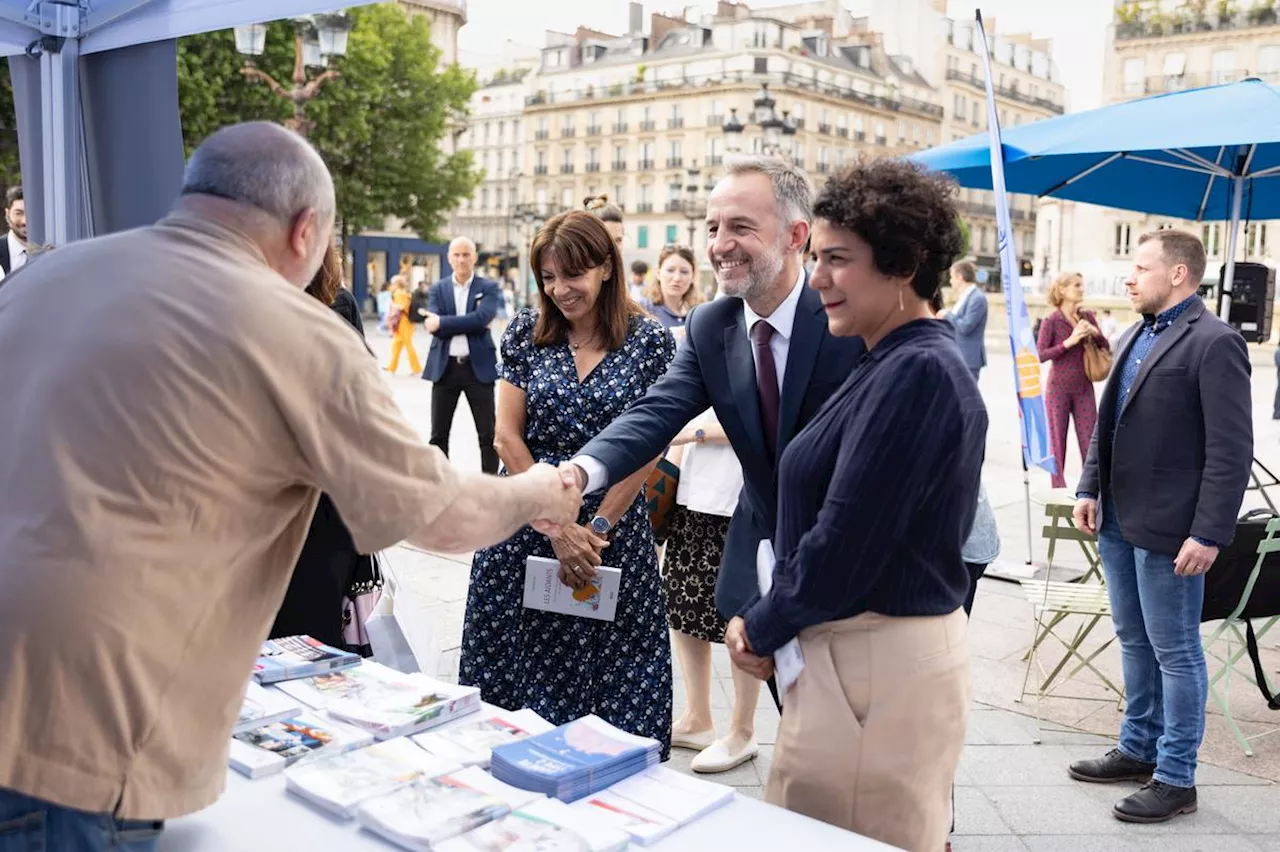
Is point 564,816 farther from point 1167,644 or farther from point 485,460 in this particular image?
point 485,460

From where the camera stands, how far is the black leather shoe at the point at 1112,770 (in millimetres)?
4398

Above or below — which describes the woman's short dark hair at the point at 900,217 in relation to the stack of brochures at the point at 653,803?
above

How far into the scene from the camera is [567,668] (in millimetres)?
3834

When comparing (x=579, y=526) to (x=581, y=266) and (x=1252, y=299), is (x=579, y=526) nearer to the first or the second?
(x=581, y=266)

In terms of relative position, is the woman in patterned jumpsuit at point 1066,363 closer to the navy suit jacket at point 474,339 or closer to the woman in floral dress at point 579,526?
the navy suit jacket at point 474,339

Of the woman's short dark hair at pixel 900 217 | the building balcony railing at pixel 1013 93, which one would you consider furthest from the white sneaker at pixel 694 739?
the building balcony railing at pixel 1013 93

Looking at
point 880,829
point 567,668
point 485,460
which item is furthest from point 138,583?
point 485,460

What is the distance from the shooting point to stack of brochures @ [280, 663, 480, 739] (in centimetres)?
263

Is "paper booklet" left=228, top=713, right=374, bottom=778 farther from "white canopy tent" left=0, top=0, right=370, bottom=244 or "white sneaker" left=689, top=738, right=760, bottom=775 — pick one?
"white sneaker" left=689, top=738, right=760, bottom=775

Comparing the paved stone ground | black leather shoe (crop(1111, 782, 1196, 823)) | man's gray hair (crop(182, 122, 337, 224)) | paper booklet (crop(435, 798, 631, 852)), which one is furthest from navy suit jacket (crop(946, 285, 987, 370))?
man's gray hair (crop(182, 122, 337, 224))

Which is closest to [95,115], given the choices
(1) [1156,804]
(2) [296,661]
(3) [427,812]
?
(2) [296,661]

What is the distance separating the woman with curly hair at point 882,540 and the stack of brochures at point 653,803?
0.51 feet

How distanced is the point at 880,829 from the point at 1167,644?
235 centimetres

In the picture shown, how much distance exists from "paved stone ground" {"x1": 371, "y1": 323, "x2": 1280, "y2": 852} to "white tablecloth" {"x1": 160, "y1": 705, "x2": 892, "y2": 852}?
142cm
